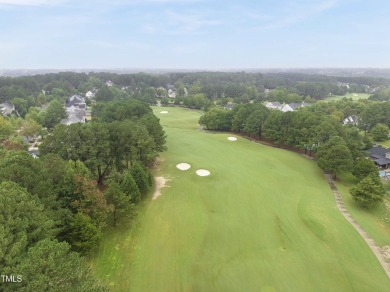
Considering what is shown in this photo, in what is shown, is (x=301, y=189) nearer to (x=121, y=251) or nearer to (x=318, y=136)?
(x=318, y=136)

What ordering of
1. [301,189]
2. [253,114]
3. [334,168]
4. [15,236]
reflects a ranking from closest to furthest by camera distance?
[15,236] → [301,189] → [334,168] → [253,114]

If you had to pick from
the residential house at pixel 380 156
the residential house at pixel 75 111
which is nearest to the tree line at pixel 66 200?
the residential house at pixel 75 111

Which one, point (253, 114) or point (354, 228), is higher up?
point (253, 114)

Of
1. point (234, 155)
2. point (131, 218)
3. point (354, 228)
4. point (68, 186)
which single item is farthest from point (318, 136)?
point (68, 186)

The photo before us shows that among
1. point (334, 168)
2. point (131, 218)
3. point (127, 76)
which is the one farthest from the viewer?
point (127, 76)

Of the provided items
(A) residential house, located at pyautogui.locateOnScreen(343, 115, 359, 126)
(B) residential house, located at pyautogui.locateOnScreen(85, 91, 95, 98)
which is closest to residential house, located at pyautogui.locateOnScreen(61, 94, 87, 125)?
(B) residential house, located at pyautogui.locateOnScreen(85, 91, 95, 98)

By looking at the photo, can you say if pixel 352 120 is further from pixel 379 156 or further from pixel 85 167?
pixel 85 167

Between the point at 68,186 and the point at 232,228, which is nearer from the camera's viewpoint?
the point at 68,186
